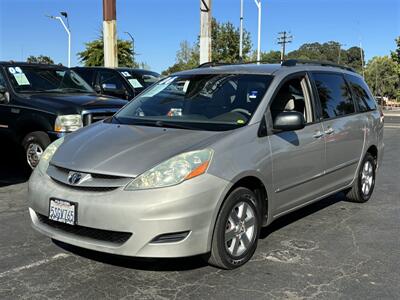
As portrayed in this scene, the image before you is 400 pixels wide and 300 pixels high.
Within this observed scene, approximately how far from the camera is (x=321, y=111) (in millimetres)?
5469

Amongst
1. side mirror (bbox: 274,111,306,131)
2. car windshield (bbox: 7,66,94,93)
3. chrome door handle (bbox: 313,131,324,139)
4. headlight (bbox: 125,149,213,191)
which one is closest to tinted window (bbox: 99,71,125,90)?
car windshield (bbox: 7,66,94,93)

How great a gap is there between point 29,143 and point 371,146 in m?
4.93

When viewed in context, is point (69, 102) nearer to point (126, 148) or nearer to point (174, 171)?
point (126, 148)

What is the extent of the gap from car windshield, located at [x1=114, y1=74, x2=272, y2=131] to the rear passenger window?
93 cm

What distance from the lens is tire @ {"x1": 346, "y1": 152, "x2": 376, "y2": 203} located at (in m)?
6.41

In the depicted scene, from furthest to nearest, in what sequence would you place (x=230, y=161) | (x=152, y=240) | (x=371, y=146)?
(x=371, y=146)
(x=230, y=161)
(x=152, y=240)

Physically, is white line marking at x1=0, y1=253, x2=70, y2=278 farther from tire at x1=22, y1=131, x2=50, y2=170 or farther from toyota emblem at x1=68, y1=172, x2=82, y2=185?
tire at x1=22, y1=131, x2=50, y2=170

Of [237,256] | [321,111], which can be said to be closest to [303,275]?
[237,256]

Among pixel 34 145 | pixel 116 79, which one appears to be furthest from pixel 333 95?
pixel 116 79

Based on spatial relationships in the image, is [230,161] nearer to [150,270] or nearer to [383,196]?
[150,270]

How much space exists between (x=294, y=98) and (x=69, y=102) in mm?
3896

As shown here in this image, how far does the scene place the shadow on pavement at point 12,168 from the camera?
7770mm

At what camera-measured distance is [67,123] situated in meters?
7.48

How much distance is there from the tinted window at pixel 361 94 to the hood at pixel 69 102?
3.64m
